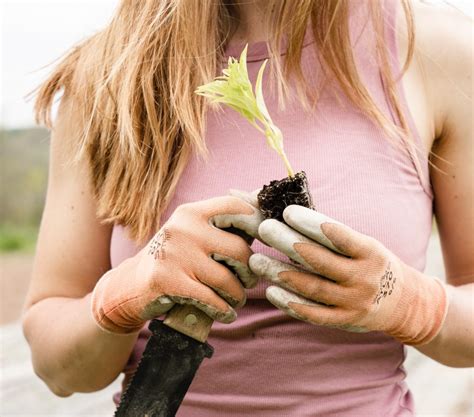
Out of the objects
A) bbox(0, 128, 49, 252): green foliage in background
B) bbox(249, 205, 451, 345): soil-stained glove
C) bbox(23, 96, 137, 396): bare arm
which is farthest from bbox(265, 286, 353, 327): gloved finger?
bbox(0, 128, 49, 252): green foliage in background

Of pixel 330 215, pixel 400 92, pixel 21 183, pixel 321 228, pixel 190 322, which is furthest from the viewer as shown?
pixel 21 183

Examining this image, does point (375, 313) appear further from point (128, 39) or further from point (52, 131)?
point (52, 131)

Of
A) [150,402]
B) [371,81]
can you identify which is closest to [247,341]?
[150,402]

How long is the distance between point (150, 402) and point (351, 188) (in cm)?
63

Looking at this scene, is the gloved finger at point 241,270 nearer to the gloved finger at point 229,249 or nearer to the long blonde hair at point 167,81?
the gloved finger at point 229,249

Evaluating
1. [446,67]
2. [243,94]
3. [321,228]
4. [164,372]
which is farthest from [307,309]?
[446,67]

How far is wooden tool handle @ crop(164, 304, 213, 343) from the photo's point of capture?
1.48m

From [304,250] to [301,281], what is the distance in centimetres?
7

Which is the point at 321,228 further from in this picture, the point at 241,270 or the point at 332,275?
the point at 241,270

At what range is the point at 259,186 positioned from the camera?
170cm

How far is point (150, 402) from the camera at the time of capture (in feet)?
4.89

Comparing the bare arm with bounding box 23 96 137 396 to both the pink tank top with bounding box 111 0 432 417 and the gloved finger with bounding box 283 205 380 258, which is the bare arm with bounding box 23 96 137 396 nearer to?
the pink tank top with bounding box 111 0 432 417

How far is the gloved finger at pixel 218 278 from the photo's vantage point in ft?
4.80

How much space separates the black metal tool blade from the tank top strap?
66 cm
